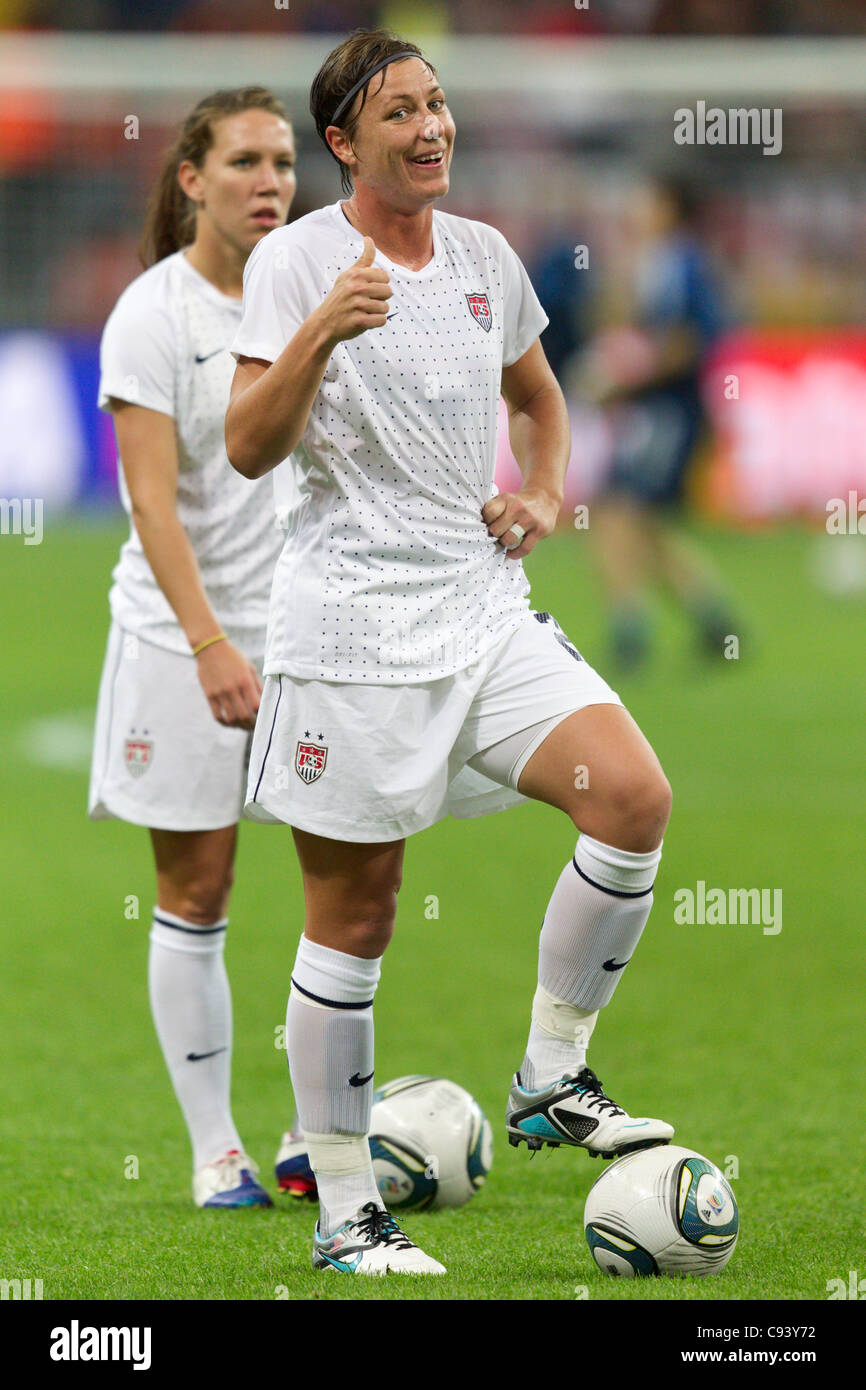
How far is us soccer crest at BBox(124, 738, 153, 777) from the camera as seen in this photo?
411cm

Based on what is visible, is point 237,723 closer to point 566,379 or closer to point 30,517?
point 566,379

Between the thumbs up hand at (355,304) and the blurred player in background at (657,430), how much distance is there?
26.1 ft

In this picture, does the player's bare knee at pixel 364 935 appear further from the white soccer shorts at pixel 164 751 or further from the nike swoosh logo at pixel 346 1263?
the white soccer shorts at pixel 164 751

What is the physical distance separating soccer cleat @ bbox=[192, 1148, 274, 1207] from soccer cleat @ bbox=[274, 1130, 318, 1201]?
2.3 inches

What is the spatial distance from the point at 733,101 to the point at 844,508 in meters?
3.66

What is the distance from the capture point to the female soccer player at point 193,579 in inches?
157

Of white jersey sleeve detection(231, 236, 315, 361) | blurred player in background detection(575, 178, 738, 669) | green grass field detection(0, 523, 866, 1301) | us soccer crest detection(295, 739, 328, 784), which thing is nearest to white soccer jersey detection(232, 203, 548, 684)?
white jersey sleeve detection(231, 236, 315, 361)

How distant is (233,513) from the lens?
13.5 ft

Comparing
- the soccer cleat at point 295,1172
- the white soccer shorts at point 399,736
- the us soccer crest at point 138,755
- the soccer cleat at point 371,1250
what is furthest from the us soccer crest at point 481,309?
the soccer cleat at point 295,1172

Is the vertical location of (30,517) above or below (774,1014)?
above

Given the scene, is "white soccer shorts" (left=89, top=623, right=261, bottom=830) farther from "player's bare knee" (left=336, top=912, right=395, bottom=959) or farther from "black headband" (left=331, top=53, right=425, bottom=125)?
"black headband" (left=331, top=53, right=425, bottom=125)
